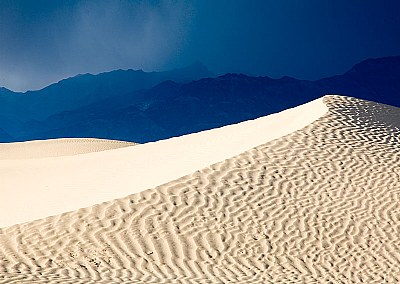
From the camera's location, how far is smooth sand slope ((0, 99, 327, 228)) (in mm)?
14312

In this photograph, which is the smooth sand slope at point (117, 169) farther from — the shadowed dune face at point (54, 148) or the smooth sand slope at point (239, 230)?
the shadowed dune face at point (54, 148)

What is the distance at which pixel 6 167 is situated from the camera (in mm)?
25984

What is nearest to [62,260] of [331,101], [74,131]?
[331,101]

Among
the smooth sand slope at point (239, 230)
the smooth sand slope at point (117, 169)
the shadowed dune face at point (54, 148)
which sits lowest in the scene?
the smooth sand slope at point (239, 230)

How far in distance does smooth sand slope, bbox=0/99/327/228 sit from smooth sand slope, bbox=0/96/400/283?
137 centimetres

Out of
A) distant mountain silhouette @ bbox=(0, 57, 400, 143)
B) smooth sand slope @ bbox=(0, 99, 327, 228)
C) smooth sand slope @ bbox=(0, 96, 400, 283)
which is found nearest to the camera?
smooth sand slope @ bbox=(0, 96, 400, 283)

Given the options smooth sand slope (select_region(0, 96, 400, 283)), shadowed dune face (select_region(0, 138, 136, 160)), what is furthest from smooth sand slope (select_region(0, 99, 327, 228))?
shadowed dune face (select_region(0, 138, 136, 160))

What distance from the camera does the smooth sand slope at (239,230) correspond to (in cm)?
977

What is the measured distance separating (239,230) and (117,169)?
8.32 meters

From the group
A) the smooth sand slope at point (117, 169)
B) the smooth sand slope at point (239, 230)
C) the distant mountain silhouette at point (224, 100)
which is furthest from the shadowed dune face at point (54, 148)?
the distant mountain silhouette at point (224, 100)

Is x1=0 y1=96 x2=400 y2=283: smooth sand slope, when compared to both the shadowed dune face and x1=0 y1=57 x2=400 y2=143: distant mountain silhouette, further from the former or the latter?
x1=0 y1=57 x2=400 y2=143: distant mountain silhouette

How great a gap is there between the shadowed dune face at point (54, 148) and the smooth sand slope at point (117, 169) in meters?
8.20

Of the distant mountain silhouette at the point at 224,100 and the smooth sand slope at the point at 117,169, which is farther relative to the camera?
the distant mountain silhouette at the point at 224,100

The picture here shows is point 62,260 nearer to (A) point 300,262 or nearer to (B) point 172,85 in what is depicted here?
(A) point 300,262
